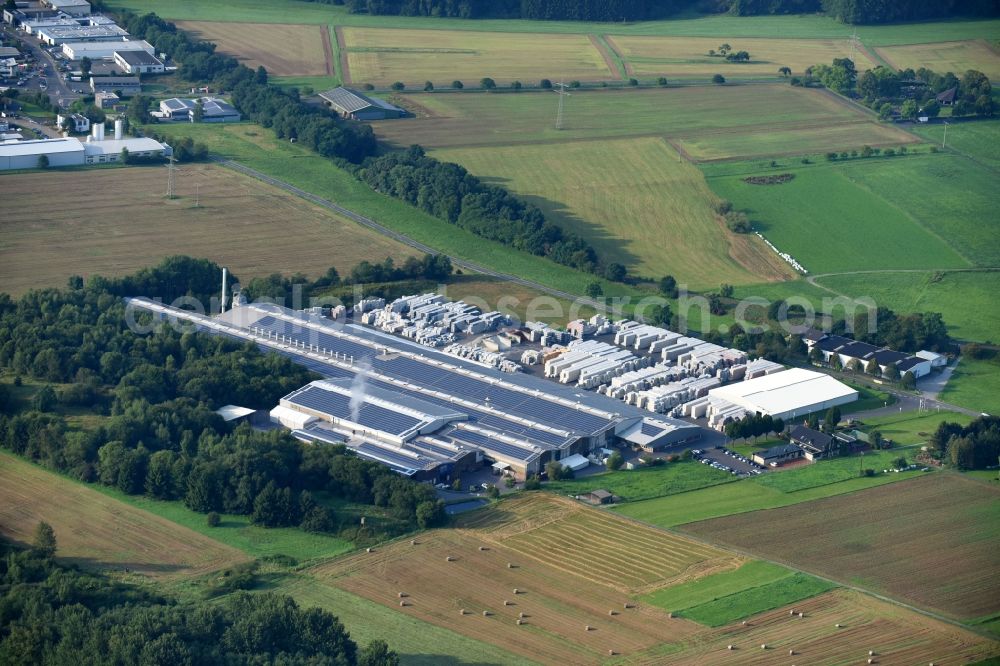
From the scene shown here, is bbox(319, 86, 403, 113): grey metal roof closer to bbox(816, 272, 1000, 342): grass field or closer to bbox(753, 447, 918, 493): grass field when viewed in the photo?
bbox(816, 272, 1000, 342): grass field

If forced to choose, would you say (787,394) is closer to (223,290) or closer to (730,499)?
(730,499)

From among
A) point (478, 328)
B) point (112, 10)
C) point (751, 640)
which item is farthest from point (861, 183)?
point (112, 10)

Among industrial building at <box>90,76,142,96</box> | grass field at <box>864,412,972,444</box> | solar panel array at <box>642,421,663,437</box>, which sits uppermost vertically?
industrial building at <box>90,76,142,96</box>

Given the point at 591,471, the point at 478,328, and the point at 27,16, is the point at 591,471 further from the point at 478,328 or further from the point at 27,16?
the point at 27,16

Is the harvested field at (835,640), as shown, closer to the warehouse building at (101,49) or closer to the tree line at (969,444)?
the tree line at (969,444)

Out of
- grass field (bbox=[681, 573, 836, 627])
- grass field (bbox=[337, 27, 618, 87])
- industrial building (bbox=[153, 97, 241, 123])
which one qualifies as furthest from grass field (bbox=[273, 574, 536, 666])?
grass field (bbox=[337, 27, 618, 87])
